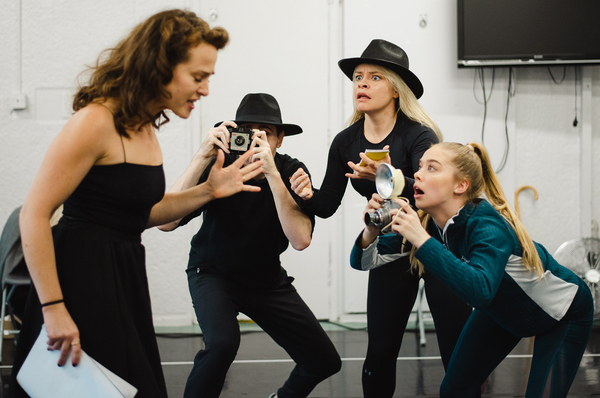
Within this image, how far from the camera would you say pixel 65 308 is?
1267 millimetres

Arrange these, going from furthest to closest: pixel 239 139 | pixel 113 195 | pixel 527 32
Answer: pixel 527 32 → pixel 239 139 → pixel 113 195

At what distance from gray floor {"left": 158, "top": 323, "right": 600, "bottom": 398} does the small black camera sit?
1491mm

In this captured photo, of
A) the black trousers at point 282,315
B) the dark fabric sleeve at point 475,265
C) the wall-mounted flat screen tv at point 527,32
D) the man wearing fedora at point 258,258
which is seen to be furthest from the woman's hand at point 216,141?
the wall-mounted flat screen tv at point 527,32

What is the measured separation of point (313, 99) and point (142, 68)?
3036mm

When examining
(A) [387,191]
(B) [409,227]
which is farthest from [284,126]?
(B) [409,227]

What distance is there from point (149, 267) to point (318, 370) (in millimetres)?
2482

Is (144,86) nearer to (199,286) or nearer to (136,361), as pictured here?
(136,361)

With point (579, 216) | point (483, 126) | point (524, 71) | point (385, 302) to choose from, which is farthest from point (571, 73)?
point (385, 302)

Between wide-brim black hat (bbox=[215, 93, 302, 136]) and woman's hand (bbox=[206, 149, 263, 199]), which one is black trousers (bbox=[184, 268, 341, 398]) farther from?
wide-brim black hat (bbox=[215, 93, 302, 136])

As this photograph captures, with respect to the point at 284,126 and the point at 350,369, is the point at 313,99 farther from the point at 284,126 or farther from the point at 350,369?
the point at 350,369

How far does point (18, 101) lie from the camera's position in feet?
13.8

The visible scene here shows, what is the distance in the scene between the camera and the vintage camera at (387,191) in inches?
66.8

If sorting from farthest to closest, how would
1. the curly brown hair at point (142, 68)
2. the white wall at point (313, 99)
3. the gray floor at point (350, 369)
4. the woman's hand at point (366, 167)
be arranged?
the white wall at point (313, 99) → the gray floor at point (350, 369) → the woman's hand at point (366, 167) → the curly brown hair at point (142, 68)

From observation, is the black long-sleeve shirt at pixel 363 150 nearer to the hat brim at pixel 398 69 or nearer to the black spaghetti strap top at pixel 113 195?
the hat brim at pixel 398 69
